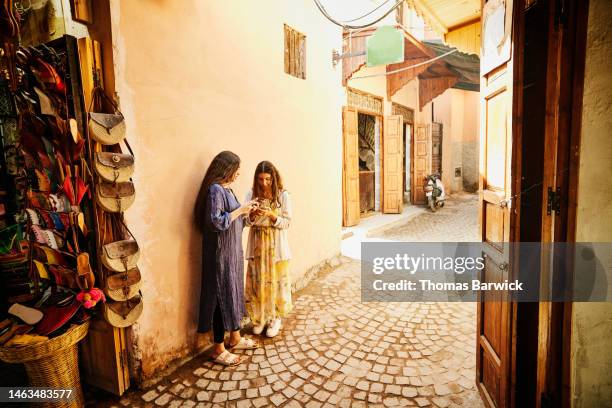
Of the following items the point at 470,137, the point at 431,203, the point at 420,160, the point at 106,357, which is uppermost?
the point at 470,137

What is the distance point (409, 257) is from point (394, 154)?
4481mm

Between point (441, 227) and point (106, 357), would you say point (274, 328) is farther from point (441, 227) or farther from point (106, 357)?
point (441, 227)

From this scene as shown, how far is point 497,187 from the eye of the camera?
7.89 feet

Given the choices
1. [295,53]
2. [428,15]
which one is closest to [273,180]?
[295,53]

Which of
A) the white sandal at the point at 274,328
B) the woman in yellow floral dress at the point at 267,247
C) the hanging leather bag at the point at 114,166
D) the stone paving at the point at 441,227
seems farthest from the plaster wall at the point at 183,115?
the stone paving at the point at 441,227

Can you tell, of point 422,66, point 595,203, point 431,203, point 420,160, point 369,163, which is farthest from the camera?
point 420,160

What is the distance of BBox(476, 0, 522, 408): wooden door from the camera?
206 cm

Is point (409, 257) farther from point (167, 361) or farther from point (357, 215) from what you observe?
point (167, 361)

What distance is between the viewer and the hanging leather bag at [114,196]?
2.42 m

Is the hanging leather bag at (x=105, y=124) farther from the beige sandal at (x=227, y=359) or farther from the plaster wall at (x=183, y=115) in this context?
the beige sandal at (x=227, y=359)

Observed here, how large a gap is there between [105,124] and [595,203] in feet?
10.2

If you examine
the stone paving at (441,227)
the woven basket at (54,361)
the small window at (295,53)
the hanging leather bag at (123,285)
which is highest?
the small window at (295,53)

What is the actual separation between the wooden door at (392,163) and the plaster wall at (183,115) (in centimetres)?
599

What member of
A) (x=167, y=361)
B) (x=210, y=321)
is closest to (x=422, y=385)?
(x=210, y=321)
